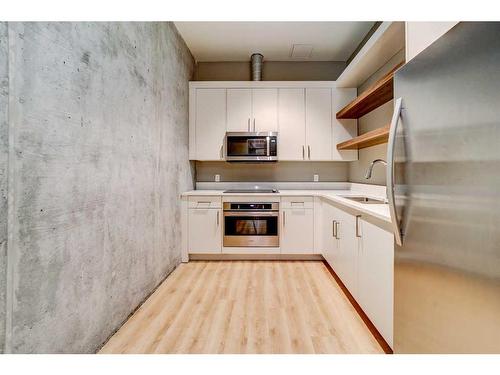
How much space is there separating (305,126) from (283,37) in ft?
3.73

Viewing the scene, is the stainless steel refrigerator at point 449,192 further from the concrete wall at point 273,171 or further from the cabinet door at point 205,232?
the concrete wall at point 273,171

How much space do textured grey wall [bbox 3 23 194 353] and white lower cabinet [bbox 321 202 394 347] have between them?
5.56ft

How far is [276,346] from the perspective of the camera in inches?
65.4

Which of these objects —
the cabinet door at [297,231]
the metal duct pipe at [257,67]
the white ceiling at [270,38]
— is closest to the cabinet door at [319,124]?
the white ceiling at [270,38]

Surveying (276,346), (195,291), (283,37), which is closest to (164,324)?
(195,291)

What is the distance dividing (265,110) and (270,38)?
0.87 m

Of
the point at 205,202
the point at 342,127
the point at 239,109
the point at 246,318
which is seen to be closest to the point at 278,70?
the point at 239,109

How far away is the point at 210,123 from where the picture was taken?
12.2 feet

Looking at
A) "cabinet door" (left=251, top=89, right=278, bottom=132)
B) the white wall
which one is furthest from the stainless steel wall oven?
the white wall

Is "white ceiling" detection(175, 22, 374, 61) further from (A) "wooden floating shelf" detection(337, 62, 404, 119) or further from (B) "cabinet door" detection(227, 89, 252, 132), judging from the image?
(A) "wooden floating shelf" detection(337, 62, 404, 119)

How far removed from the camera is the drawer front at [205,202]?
3.38m

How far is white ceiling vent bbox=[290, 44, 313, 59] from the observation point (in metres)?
3.57

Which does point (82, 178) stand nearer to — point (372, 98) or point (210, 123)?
point (210, 123)

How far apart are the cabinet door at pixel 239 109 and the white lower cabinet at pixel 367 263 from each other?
1725 mm
